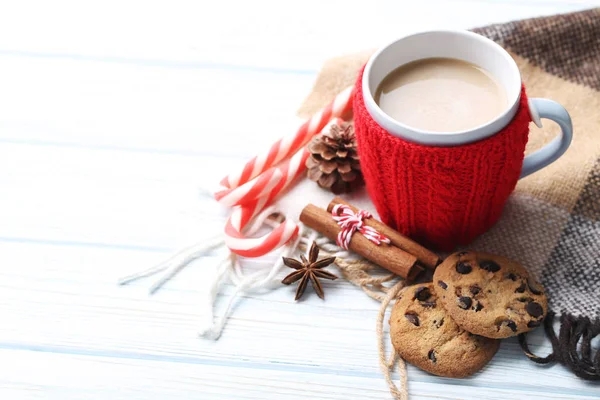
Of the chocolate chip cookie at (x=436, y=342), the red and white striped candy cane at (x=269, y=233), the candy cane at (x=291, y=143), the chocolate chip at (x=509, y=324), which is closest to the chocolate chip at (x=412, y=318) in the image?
the chocolate chip cookie at (x=436, y=342)

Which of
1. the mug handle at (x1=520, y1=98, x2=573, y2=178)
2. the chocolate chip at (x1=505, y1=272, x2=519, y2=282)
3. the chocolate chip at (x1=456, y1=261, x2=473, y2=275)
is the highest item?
the mug handle at (x1=520, y1=98, x2=573, y2=178)

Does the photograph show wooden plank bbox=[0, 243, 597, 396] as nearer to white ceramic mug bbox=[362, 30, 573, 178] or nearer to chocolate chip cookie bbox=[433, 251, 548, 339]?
chocolate chip cookie bbox=[433, 251, 548, 339]


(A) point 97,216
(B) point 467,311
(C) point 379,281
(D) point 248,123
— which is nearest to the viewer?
(B) point 467,311

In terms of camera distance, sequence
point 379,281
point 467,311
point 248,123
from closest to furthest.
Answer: point 467,311 → point 379,281 → point 248,123

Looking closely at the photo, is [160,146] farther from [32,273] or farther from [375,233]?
[375,233]

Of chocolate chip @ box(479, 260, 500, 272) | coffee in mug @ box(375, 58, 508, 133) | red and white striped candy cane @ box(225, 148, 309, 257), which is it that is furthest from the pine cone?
chocolate chip @ box(479, 260, 500, 272)

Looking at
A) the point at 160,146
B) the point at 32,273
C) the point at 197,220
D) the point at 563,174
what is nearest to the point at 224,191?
the point at 197,220
